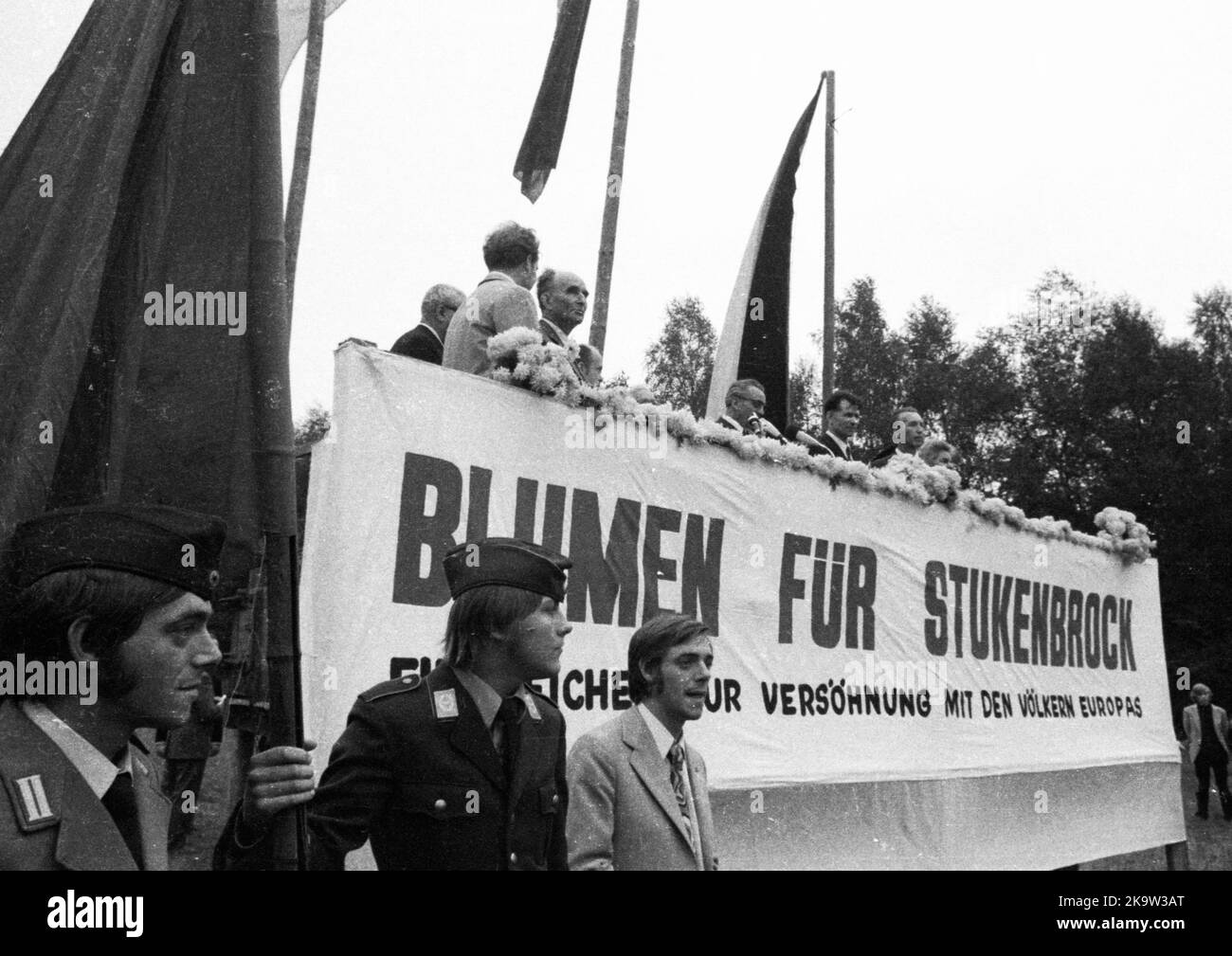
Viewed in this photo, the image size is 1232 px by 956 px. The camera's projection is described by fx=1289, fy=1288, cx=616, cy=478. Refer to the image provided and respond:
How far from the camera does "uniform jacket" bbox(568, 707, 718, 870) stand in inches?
137

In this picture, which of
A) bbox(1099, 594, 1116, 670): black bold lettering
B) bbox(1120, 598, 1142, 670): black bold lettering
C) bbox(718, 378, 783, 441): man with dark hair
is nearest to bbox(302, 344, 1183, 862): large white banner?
bbox(1099, 594, 1116, 670): black bold lettering

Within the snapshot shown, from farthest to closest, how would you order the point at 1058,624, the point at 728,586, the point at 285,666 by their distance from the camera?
the point at 1058,624 < the point at 728,586 < the point at 285,666

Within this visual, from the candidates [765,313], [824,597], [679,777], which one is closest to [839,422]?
[765,313]

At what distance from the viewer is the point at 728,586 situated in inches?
241

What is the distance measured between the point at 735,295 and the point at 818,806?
5110 millimetres

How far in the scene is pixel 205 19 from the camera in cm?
306

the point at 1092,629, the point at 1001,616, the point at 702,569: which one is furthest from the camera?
the point at 1092,629

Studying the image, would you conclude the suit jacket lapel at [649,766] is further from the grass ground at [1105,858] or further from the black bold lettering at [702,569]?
the black bold lettering at [702,569]

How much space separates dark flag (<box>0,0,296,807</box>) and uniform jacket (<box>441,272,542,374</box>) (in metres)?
2.31

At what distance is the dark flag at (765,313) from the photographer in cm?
1002

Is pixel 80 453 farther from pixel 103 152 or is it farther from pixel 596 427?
pixel 596 427

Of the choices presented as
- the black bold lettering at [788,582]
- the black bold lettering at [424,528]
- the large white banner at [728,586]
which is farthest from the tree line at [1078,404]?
the black bold lettering at [424,528]

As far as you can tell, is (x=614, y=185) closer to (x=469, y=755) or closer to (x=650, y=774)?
(x=650, y=774)

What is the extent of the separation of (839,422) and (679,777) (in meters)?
5.34
